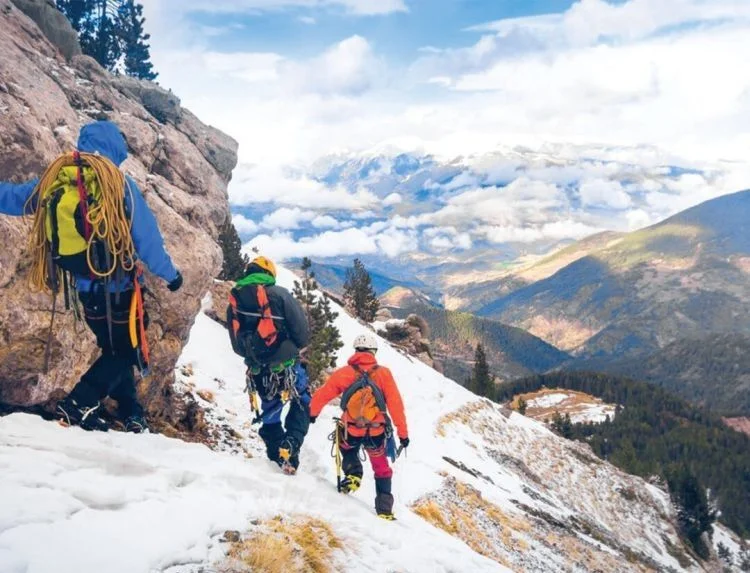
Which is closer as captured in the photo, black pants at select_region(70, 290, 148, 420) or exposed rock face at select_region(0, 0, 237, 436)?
black pants at select_region(70, 290, 148, 420)

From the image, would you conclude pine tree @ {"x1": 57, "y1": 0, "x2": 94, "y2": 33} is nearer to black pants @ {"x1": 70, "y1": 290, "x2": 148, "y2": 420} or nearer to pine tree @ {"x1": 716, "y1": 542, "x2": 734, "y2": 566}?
black pants @ {"x1": 70, "y1": 290, "x2": 148, "y2": 420}

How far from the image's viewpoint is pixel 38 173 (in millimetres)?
10719

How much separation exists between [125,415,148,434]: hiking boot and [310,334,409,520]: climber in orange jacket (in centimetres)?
302

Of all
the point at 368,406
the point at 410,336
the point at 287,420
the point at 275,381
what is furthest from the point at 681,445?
the point at 275,381

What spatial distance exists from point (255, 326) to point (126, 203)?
2998 mm

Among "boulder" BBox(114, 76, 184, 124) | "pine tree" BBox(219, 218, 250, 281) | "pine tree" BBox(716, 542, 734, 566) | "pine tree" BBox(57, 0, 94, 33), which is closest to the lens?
"boulder" BBox(114, 76, 184, 124)

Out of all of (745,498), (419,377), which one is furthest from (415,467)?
(745,498)

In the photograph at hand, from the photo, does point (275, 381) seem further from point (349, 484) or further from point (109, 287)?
point (109, 287)

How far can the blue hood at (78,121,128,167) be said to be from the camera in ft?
24.4

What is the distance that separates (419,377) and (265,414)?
124ft

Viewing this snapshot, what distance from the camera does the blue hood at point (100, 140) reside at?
7441mm

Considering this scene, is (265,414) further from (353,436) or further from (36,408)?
(36,408)

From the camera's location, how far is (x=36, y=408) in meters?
9.23

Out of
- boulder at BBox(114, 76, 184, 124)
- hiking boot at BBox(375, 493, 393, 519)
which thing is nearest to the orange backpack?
hiking boot at BBox(375, 493, 393, 519)
